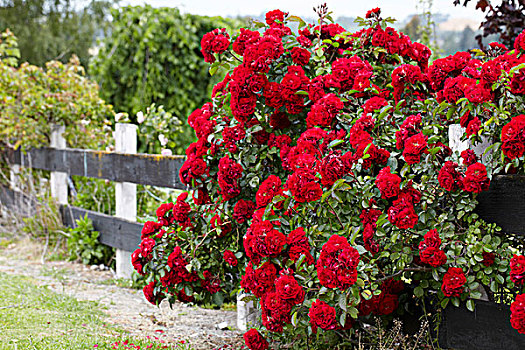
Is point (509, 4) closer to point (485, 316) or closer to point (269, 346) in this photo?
point (485, 316)

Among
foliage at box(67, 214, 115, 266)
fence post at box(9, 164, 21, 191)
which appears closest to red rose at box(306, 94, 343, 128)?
foliage at box(67, 214, 115, 266)

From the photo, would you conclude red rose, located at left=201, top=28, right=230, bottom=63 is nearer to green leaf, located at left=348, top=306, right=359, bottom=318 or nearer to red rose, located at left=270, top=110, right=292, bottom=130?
red rose, located at left=270, top=110, right=292, bottom=130

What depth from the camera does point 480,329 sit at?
8.51 feet

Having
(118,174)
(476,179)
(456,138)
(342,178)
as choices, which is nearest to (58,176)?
(118,174)

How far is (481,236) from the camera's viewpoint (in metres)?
2.54

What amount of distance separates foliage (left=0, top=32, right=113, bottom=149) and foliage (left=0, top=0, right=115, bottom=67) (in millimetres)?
10357

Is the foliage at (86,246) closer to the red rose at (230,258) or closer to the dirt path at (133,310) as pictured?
the dirt path at (133,310)

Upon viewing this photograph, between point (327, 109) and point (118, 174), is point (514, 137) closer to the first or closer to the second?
point (327, 109)

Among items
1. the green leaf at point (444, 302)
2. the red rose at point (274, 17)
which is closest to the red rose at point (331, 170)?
the green leaf at point (444, 302)

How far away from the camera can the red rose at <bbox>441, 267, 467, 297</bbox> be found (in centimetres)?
238

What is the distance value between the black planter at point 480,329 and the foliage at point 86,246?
3626 millimetres

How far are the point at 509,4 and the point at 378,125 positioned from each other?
2431 millimetres

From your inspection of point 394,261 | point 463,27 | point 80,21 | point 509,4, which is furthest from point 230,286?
point 80,21

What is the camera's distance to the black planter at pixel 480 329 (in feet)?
8.18
